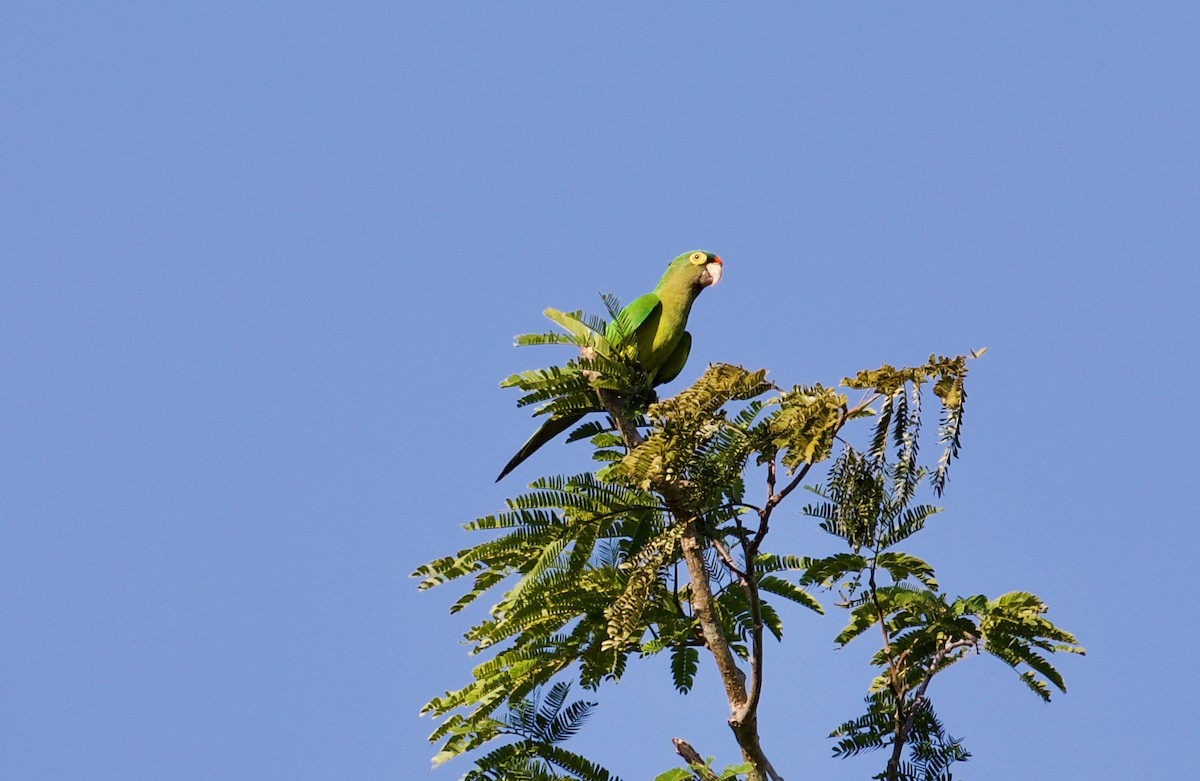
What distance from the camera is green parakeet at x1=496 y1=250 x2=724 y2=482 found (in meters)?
7.16

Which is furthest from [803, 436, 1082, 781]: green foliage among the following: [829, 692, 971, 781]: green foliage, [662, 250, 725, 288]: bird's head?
[662, 250, 725, 288]: bird's head

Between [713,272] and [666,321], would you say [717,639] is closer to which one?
[666,321]

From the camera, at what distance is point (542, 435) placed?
22.9ft

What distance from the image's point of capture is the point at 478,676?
5.51 metres

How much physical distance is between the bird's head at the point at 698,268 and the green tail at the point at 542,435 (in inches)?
67.8

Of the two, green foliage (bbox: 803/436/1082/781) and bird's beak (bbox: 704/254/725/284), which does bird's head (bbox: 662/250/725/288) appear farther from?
green foliage (bbox: 803/436/1082/781)

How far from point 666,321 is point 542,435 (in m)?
1.32

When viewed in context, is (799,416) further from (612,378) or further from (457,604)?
(457,604)

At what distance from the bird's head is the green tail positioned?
172 centimetres

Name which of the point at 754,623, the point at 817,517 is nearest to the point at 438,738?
the point at 754,623

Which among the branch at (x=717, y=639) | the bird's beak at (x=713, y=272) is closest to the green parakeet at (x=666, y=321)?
the bird's beak at (x=713, y=272)

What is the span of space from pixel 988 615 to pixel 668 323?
314 centimetres

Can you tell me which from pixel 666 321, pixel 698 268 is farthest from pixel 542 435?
pixel 698 268

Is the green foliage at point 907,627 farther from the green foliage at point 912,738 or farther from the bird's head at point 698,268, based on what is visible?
the bird's head at point 698,268
